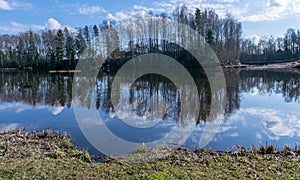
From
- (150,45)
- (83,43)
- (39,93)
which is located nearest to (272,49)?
(150,45)

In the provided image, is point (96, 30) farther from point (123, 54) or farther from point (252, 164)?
point (252, 164)

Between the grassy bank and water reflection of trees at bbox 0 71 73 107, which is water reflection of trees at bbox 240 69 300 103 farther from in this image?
water reflection of trees at bbox 0 71 73 107

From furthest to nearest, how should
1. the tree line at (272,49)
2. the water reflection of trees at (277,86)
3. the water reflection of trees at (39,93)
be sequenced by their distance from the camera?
the tree line at (272,49)
the water reflection of trees at (277,86)
the water reflection of trees at (39,93)

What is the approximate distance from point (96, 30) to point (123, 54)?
Result: 11119 mm

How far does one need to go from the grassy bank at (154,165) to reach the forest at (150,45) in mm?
29513

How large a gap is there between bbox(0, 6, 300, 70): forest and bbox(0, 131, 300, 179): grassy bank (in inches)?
1162

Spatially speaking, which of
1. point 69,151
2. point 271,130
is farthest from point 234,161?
point 271,130

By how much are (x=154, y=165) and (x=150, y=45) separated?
47.1 metres

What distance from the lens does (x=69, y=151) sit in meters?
6.22

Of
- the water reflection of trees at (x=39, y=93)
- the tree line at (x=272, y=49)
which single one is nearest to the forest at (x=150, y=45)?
the tree line at (x=272, y=49)

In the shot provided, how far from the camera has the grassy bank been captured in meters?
4.52

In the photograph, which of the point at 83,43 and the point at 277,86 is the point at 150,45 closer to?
the point at 83,43

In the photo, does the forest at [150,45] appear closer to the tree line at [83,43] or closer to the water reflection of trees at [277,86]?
the tree line at [83,43]

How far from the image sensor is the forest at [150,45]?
1813 inches
